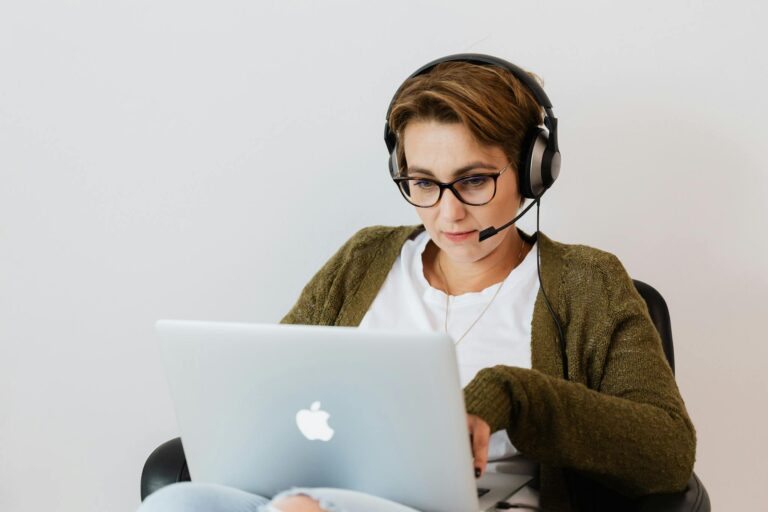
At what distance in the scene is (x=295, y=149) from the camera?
76.5 inches

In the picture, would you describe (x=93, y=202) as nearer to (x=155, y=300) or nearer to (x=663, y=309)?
(x=155, y=300)

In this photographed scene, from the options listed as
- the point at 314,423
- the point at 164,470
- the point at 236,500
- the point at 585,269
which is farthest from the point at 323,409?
the point at 585,269

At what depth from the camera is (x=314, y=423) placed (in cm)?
110

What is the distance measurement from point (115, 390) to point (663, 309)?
1.21 m

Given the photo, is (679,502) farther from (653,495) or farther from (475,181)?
(475,181)

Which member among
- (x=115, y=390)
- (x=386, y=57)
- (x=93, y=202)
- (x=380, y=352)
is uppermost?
(x=386, y=57)

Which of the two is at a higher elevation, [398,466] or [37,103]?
[37,103]

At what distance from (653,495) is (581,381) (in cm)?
24

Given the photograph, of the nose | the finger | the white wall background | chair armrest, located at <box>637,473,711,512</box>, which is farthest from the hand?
the white wall background

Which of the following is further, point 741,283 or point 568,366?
point 741,283

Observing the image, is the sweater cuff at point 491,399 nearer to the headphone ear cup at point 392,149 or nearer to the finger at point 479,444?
the finger at point 479,444

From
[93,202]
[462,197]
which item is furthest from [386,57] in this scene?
[93,202]

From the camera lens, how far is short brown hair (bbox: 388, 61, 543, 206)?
4.83ft

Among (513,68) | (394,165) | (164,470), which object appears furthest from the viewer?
(394,165)
